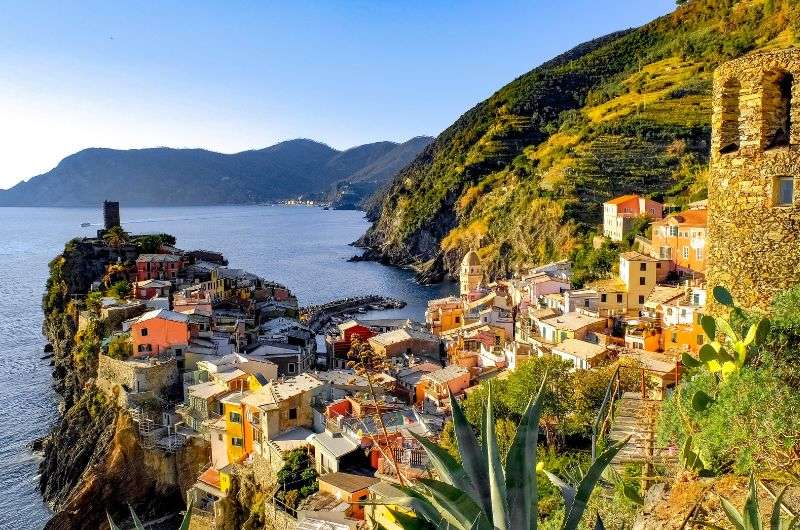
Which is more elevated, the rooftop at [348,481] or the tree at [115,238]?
the tree at [115,238]

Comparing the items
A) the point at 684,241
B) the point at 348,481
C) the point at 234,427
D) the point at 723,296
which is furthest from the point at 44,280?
the point at 723,296

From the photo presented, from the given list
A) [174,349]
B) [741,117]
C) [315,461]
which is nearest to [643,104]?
[174,349]

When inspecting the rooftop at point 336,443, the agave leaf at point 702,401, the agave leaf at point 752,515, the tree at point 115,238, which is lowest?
the rooftop at point 336,443

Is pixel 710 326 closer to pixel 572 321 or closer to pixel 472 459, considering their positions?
pixel 472 459

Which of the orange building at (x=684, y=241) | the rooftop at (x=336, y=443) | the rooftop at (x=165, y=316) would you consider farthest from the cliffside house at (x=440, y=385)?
the orange building at (x=684, y=241)

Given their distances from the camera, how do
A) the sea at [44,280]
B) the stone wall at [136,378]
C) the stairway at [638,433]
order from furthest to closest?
the sea at [44,280] → the stone wall at [136,378] → the stairway at [638,433]

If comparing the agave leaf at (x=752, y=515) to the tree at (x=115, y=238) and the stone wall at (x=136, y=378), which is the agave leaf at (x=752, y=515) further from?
the tree at (x=115, y=238)

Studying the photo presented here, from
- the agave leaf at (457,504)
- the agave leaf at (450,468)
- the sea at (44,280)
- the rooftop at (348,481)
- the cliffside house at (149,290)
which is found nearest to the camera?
the agave leaf at (457,504)

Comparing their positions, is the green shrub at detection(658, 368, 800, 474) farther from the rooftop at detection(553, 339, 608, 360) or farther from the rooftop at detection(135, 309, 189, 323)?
the rooftop at detection(135, 309, 189, 323)
